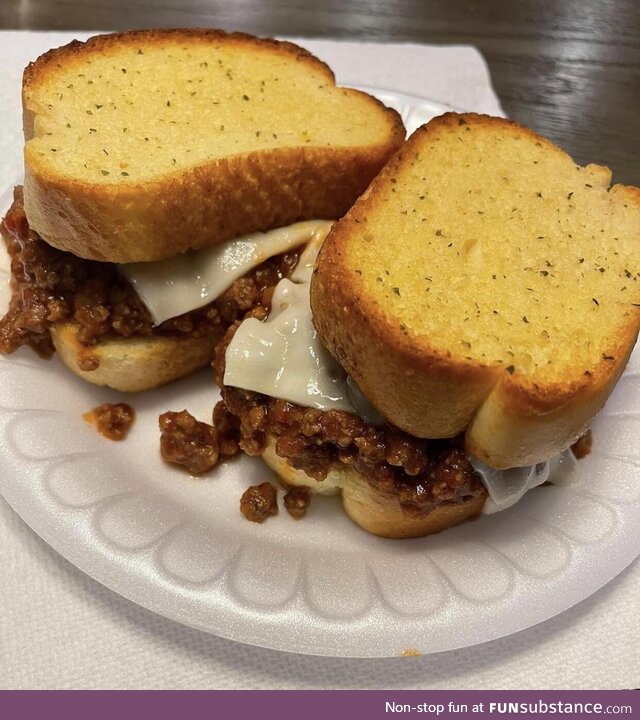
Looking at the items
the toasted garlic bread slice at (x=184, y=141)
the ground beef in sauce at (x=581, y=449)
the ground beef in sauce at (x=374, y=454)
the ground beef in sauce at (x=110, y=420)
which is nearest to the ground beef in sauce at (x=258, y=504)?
the ground beef in sauce at (x=374, y=454)

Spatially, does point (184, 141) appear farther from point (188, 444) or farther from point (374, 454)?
point (374, 454)

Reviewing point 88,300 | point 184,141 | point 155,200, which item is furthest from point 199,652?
point 184,141

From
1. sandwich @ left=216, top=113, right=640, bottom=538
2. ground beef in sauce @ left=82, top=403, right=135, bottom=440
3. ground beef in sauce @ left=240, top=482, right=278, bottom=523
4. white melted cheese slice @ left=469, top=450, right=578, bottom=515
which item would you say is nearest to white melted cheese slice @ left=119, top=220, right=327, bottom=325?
sandwich @ left=216, top=113, right=640, bottom=538

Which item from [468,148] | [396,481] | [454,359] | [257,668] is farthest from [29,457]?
[468,148]

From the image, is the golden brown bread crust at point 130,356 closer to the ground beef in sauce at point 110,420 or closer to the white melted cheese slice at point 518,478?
the ground beef in sauce at point 110,420
